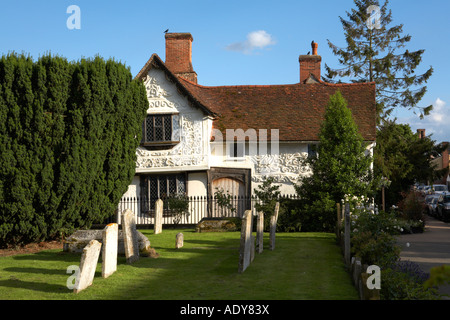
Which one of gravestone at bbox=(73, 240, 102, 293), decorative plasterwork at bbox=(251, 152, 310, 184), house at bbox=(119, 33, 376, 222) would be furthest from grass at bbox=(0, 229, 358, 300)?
A: decorative plasterwork at bbox=(251, 152, 310, 184)

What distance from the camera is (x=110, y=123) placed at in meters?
18.3

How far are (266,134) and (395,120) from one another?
14.6 m

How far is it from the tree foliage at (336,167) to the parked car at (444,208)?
14.3 m

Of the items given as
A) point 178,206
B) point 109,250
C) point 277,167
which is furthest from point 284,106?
point 109,250

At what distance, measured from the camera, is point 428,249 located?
18.0 m

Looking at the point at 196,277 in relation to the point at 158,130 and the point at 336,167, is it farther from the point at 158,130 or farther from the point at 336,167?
→ the point at 158,130

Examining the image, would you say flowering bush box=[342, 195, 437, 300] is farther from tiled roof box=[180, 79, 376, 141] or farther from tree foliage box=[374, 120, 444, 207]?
tree foliage box=[374, 120, 444, 207]

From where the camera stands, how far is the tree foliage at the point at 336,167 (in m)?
21.3

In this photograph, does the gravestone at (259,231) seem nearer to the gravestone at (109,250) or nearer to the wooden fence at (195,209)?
the gravestone at (109,250)

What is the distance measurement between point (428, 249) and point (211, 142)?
494 inches

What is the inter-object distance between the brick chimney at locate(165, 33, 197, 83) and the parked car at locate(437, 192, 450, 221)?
1826 cm
